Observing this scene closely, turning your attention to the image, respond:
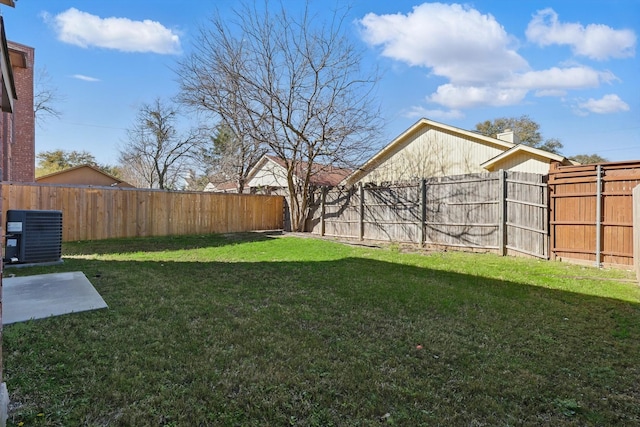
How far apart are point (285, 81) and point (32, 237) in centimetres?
846

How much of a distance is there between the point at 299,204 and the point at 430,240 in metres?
5.49

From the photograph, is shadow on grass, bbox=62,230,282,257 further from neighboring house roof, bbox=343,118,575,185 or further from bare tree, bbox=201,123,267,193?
bare tree, bbox=201,123,267,193

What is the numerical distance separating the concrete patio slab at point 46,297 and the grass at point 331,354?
23cm

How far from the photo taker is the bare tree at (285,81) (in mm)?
11289

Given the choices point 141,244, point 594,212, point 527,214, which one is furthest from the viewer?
point 141,244

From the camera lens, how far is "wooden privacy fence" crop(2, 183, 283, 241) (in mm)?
9008

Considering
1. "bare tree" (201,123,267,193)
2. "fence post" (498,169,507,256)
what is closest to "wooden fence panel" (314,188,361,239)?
"fence post" (498,169,507,256)

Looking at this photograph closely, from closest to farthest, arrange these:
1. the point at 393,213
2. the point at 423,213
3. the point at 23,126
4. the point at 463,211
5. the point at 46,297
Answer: the point at 46,297 → the point at 463,211 → the point at 423,213 → the point at 393,213 → the point at 23,126

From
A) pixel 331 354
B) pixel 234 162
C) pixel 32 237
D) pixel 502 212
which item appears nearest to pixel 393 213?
pixel 502 212

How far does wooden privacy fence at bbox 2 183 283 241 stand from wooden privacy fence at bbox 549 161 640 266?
33.0 feet

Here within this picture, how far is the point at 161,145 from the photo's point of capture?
23484mm

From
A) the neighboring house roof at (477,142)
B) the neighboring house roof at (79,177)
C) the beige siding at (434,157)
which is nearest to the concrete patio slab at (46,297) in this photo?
the neighboring house roof at (477,142)

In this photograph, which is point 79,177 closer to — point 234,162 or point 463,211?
point 234,162

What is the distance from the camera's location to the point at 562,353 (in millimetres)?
2695
